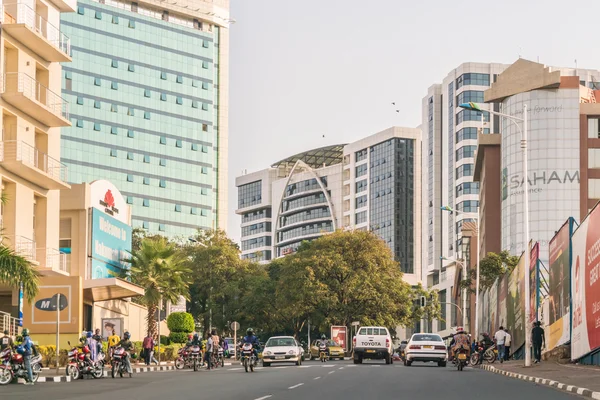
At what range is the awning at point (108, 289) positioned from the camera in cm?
5109

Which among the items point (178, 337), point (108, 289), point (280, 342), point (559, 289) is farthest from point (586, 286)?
point (178, 337)

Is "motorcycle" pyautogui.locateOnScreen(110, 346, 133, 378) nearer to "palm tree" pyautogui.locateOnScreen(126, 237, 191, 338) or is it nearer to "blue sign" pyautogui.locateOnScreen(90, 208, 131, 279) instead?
"blue sign" pyautogui.locateOnScreen(90, 208, 131, 279)

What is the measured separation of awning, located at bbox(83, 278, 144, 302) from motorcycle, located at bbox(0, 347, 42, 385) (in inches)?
826

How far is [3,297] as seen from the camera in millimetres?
49531

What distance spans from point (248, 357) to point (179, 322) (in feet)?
107

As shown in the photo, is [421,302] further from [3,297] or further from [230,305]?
[3,297]

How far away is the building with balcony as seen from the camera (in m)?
46.0

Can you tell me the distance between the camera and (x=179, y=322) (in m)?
70.4

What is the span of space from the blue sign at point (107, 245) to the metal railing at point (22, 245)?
9.19 meters

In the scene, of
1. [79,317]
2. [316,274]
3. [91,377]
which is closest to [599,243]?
[91,377]

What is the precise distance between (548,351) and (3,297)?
25.7 metres

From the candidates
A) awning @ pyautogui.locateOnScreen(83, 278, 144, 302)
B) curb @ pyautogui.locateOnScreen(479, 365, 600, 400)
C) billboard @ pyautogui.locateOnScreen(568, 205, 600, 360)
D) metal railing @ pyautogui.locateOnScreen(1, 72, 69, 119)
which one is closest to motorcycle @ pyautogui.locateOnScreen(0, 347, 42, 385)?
curb @ pyautogui.locateOnScreen(479, 365, 600, 400)

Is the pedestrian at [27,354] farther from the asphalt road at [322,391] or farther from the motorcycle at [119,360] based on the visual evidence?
the motorcycle at [119,360]

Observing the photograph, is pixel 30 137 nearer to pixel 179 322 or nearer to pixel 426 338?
pixel 426 338
